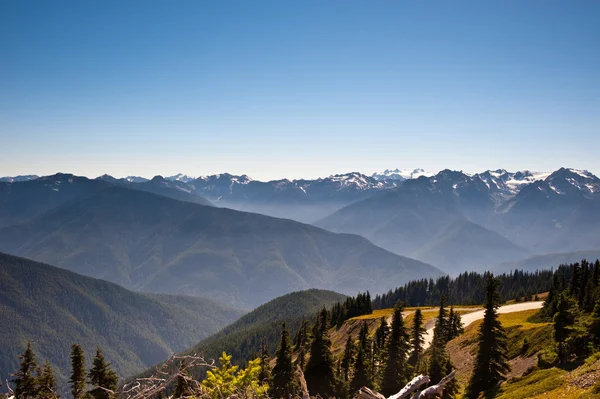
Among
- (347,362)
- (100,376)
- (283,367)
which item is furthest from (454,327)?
(100,376)

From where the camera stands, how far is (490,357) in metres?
39.3

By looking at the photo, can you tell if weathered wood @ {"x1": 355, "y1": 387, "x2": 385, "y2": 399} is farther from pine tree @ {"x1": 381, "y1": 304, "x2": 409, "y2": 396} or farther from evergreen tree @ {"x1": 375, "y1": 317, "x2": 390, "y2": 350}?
evergreen tree @ {"x1": 375, "y1": 317, "x2": 390, "y2": 350}

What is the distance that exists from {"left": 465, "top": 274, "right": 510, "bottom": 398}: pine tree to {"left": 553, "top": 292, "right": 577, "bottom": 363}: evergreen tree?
473 cm

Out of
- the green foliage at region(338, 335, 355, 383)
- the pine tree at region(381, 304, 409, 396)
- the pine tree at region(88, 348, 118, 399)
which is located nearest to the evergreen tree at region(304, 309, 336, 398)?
the pine tree at region(381, 304, 409, 396)

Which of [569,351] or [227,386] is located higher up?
[227,386]

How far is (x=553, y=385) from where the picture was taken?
2883cm

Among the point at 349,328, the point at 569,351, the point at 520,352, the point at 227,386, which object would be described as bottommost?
the point at 349,328

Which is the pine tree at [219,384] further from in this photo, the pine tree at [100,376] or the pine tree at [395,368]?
the pine tree at [395,368]

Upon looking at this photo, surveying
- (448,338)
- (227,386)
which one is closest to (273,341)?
(448,338)

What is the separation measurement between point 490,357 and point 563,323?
23.7 ft

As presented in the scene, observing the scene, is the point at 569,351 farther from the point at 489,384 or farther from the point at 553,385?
the point at 553,385

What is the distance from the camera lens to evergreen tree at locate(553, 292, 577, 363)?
35.6 metres

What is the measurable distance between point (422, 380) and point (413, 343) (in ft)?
173

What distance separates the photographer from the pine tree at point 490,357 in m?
39.2
